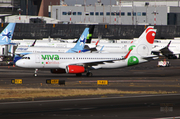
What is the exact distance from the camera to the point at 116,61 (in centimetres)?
5103

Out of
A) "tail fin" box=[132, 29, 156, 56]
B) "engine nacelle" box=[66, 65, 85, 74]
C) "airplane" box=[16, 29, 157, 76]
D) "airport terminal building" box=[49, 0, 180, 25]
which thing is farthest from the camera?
"airport terminal building" box=[49, 0, 180, 25]

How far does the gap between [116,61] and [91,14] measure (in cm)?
12475

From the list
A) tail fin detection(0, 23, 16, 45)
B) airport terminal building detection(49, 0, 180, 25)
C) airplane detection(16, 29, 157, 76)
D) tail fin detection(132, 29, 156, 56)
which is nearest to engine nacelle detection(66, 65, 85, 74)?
airplane detection(16, 29, 157, 76)

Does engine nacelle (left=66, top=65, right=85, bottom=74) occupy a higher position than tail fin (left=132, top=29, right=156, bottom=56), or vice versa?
tail fin (left=132, top=29, right=156, bottom=56)

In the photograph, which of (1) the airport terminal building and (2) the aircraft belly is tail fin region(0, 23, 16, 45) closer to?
(2) the aircraft belly

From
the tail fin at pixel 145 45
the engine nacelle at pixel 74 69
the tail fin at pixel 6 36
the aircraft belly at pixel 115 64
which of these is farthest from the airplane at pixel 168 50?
the engine nacelle at pixel 74 69

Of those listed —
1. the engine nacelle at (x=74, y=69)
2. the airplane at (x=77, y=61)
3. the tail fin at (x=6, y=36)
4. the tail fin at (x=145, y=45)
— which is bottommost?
the engine nacelle at (x=74, y=69)

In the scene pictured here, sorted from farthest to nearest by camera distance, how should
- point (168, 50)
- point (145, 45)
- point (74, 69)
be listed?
point (168, 50) < point (145, 45) < point (74, 69)

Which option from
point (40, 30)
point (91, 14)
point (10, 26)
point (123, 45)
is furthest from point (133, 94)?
point (91, 14)

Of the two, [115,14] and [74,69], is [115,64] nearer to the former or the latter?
[74,69]

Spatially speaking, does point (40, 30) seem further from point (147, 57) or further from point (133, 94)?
point (133, 94)

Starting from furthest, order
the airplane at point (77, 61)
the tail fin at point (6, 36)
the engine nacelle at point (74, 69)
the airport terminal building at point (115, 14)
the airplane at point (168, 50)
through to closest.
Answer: the airport terminal building at point (115, 14), the airplane at point (168, 50), the tail fin at point (6, 36), the airplane at point (77, 61), the engine nacelle at point (74, 69)

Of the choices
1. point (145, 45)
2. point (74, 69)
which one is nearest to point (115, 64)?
point (74, 69)

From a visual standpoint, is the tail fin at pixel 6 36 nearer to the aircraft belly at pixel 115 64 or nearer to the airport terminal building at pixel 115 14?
the aircraft belly at pixel 115 64
